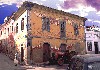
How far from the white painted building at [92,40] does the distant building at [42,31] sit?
4258 mm

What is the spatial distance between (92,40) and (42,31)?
10.2 meters

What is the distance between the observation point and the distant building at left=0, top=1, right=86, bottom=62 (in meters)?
15.1

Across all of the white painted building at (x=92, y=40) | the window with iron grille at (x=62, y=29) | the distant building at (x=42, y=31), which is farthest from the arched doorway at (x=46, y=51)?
the white painted building at (x=92, y=40)

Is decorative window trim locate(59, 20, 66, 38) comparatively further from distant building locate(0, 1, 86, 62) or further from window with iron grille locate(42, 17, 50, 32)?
window with iron grille locate(42, 17, 50, 32)

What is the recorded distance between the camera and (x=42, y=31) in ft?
52.6

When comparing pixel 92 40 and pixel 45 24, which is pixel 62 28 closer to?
pixel 45 24

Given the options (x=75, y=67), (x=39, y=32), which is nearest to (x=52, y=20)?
(x=39, y=32)

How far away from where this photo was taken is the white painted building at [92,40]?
78.6 feet

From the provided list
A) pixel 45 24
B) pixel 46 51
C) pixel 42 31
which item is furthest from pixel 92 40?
pixel 42 31

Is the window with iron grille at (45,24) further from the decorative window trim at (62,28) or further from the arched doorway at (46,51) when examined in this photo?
the decorative window trim at (62,28)

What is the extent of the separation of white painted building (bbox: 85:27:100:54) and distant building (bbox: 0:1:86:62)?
426 cm

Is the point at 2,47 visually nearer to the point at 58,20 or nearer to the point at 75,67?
the point at 58,20

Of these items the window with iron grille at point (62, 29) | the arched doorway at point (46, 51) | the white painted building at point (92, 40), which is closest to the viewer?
the arched doorway at point (46, 51)

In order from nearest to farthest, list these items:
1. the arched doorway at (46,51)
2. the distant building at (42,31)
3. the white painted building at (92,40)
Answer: the distant building at (42,31) < the arched doorway at (46,51) < the white painted building at (92,40)
